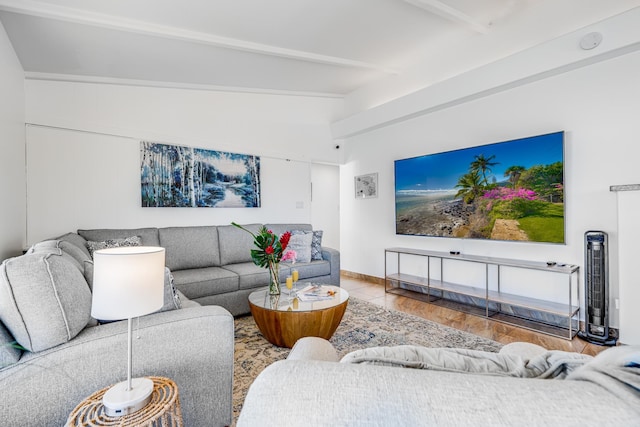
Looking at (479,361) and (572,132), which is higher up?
(572,132)

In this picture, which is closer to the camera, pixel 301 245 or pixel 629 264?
pixel 629 264

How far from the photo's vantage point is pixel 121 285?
1044 mm

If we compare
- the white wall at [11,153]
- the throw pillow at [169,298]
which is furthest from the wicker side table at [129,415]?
the white wall at [11,153]

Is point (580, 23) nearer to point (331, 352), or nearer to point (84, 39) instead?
point (331, 352)

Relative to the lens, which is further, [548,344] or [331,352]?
[548,344]

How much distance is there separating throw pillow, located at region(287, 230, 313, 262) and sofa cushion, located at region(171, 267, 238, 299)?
91 centimetres

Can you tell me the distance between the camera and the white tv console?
2.75m

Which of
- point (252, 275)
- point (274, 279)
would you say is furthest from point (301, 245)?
point (274, 279)

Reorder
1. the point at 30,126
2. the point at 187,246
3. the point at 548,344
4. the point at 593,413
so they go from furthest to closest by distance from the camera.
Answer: the point at 187,246 < the point at 30,126 < the point at 548,344 < the point at 593,413

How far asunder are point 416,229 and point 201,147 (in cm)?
313

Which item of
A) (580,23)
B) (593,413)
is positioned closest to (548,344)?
(593,413)

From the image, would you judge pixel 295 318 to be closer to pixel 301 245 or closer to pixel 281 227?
pixel 301 245

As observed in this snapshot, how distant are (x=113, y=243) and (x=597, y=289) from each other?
4417 mm

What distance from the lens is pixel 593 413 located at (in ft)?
1.38
